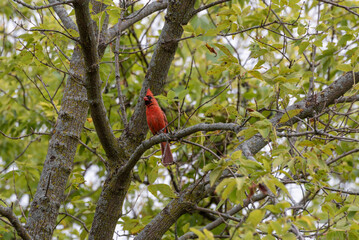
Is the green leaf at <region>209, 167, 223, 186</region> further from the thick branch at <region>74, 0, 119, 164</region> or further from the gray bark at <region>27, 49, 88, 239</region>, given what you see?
the gray bark at <region>27, 49, 88, 239</region>

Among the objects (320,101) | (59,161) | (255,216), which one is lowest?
(255,216)

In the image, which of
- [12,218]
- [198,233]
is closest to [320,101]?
[198,233]

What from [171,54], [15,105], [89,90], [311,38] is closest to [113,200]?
[89,90]

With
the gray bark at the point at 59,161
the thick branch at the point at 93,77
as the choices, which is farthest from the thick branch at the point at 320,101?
the gray bark at the point at 59,161

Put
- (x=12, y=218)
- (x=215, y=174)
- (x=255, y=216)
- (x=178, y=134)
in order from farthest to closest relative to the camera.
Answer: (x=178, y=134) < (x=12, y=218) < (x=215, y=174) < (x=255, y=216)

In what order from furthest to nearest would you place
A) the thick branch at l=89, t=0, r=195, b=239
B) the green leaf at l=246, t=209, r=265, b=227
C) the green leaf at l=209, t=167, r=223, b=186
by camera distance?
the thick branch at l=89, t=0, r=195, b=239
the green leaf at l=209, t=167, r=223, b=186
the green leaf at l=246, t=209, r=265, b=227


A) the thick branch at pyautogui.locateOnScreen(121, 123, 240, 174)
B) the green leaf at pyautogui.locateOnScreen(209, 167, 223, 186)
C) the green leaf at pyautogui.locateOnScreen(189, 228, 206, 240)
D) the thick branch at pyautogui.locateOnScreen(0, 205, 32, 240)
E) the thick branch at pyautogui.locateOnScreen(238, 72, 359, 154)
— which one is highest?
the thick branch at pyautogui.locateOnScreen(238, 72, 359, 154)

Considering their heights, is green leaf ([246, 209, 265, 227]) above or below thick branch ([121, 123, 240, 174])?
below

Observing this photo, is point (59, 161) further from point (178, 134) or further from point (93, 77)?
point (178, 134)

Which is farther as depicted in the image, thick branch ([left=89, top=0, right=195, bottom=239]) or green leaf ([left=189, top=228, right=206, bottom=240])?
thick branch ([left=89, top=0, right=195, bottom=239])

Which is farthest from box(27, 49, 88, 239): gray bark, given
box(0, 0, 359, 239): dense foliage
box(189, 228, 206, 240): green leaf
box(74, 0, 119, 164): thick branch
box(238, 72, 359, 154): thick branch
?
box(189, 228, 206, 240): green leaf

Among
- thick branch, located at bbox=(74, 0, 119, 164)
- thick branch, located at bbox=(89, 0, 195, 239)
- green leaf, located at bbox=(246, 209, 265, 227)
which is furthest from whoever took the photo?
thick branch, located at bbox=(89, 0, 195, 239)

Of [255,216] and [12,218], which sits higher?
[12,218]

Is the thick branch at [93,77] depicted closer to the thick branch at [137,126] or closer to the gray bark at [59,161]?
the thick branch at [137,126]
